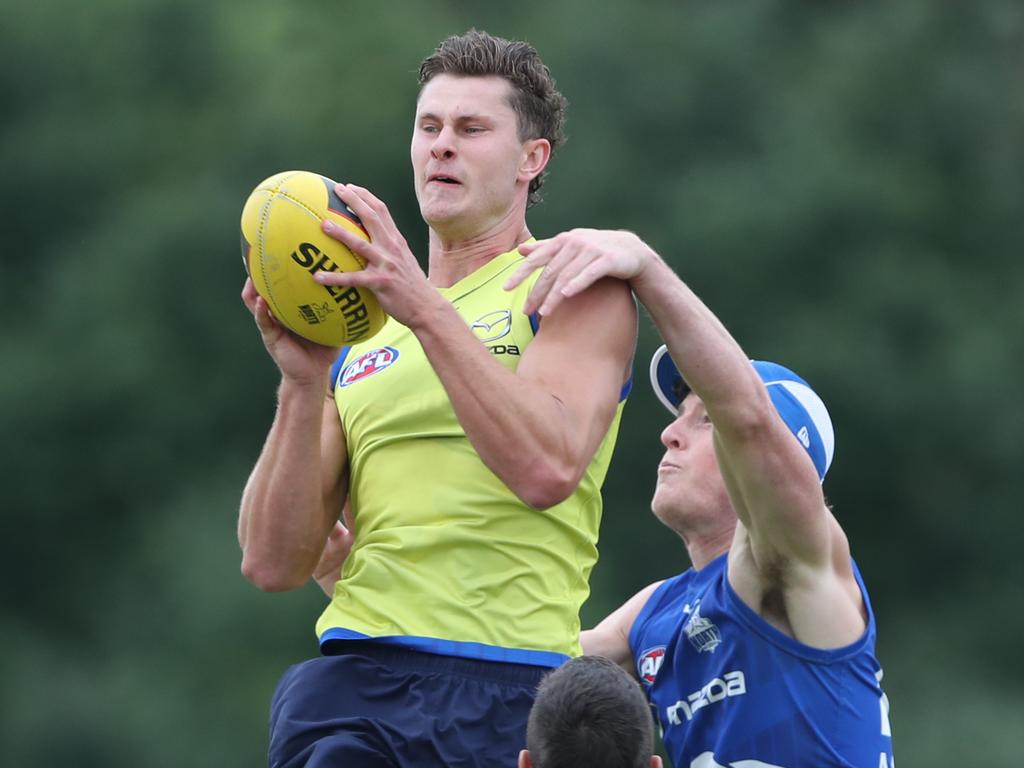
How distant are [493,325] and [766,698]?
1151mm

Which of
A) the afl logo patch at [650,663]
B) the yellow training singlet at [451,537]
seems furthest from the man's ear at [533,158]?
the afl logo patch at [650,663]

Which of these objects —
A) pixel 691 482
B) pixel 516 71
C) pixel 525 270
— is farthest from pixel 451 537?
pixel 516 71

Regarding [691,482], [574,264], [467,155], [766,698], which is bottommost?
[766,698]

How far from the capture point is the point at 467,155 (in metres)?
4.18

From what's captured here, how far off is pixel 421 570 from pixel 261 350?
34.2ft

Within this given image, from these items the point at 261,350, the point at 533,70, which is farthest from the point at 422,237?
the point at 533,70

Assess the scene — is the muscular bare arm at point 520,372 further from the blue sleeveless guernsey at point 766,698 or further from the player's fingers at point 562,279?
the blue sleeveless guernsey at point 766,698

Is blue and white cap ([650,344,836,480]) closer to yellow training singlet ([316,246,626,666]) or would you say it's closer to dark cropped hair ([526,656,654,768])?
yellow training singlet ([316,246,626,666])

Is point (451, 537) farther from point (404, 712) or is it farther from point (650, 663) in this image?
point (650, 663)

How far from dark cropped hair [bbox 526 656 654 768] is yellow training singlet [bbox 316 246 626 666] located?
1.09 ft

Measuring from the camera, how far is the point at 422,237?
13.6m

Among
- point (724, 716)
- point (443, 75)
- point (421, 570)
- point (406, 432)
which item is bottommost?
point (724, 716)

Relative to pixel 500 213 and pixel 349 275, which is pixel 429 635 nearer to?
pixel 349 275

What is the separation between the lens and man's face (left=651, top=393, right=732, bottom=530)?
4.73 meters
